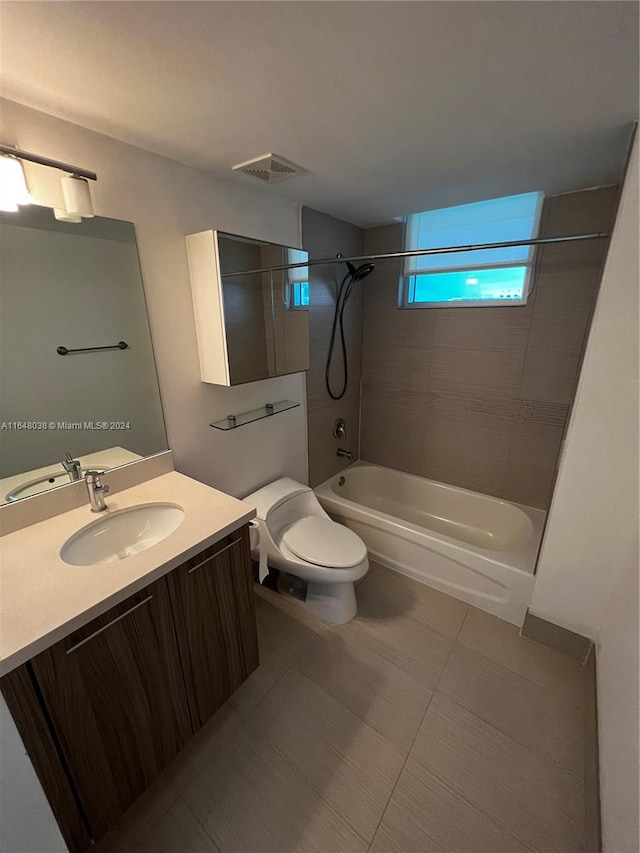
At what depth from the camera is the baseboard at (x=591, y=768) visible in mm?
1051

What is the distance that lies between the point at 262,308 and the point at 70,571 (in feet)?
4.62

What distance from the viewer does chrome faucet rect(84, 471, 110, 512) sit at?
50.5 inches

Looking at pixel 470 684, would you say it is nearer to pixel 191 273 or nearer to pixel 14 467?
pixel 14 467

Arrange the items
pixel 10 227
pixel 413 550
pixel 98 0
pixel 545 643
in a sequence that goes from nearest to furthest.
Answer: pixel 98 0
pixel 10 227
pixel 545 643
pixel 413 550

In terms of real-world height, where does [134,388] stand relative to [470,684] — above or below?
above

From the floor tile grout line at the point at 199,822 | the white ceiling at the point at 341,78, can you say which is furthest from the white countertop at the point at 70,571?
the white ceiling at the point at 341,78

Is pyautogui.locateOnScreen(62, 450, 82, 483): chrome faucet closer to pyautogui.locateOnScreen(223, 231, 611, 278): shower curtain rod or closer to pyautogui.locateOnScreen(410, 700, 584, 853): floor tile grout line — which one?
pyautogui.locateOnScreen(223, 231, 611, 278): shower curtain rod

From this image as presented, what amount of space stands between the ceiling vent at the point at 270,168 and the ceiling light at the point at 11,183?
2.58 feet

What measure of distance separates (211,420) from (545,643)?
2.08 meters

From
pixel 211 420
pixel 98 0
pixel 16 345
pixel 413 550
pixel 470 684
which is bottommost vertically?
pixel 470 684

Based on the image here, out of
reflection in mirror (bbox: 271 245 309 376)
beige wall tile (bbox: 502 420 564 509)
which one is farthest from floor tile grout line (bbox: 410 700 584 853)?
reflection in mirror (bbox: 271 245 309 376)

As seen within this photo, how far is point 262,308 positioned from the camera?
5.94ft

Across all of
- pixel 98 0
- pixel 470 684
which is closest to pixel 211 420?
pixel 98 0

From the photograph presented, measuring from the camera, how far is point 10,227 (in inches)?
42.7
